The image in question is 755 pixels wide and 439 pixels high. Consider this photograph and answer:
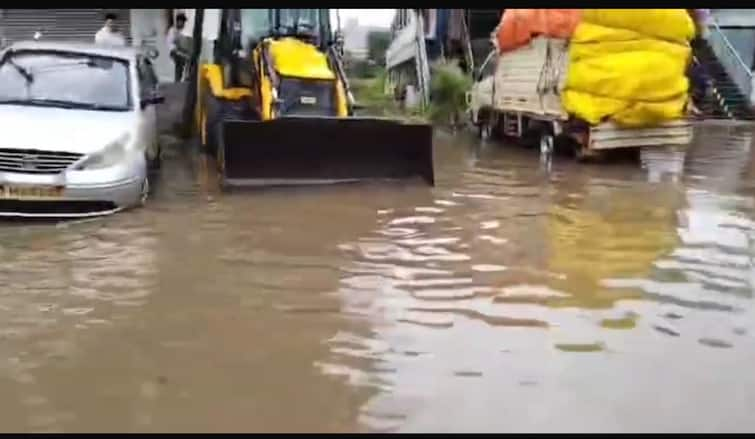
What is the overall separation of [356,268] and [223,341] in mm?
1863

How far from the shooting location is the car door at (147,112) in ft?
31.5

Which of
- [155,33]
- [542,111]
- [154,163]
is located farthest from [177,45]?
[542,111]

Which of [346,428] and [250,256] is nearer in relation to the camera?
[346,428]

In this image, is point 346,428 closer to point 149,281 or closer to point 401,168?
point 149,281

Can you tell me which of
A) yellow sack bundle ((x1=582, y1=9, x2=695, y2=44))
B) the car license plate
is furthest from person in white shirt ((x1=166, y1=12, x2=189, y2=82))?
the car license plate

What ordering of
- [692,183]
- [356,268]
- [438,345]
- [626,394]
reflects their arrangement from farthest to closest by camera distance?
[692,183]
[356,268]
[438,345]
[626,394]

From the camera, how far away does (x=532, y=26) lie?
14.6 m

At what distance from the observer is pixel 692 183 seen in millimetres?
11422

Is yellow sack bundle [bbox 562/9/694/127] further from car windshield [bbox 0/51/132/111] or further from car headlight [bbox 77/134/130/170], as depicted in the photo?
car headlight [bbox 77/134/130/170]

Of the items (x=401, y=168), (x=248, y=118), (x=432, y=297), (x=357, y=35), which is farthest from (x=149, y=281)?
(x=357, y=35)

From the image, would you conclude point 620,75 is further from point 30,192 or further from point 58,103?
point 30,192

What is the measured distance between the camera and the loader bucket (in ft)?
32.3

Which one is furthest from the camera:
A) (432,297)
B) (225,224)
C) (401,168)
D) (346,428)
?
(401,168)

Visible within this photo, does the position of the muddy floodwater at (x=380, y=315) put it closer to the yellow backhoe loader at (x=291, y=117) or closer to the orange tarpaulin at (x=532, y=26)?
the yellow backhoe loader at (x=291, y=117)
